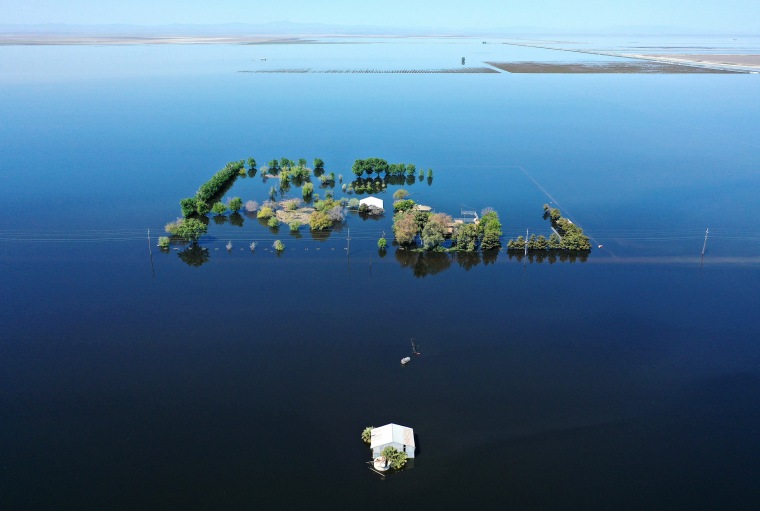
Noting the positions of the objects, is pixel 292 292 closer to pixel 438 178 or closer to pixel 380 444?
pixel 380 444

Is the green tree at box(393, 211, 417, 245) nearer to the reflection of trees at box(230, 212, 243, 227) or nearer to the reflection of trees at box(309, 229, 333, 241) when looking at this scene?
the reflection of trees at box(309, 229, 333, 241)

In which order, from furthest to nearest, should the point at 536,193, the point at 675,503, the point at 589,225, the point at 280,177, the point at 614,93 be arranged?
the point at 614,93 → the point at 280,177 → the point at 536,193 → the point at 589,225 → the point at 675,503

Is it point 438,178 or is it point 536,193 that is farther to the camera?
point 438,178

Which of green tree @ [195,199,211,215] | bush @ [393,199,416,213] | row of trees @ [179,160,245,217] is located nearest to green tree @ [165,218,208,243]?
row of trees @ [179,160,245,217]

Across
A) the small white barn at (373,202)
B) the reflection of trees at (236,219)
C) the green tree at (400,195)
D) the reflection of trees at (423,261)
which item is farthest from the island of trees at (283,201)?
the reflection of trees at (423,261)

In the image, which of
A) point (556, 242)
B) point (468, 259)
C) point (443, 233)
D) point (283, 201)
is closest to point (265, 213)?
point (283, 201)

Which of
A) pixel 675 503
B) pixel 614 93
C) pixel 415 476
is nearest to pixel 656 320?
pixel 675 503

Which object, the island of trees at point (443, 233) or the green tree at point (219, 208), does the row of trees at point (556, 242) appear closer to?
the island of trees at point (443, 233)
